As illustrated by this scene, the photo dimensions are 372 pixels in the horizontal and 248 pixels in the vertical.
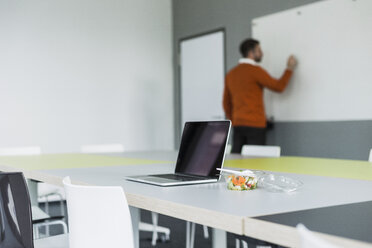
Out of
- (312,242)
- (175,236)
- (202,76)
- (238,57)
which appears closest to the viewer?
(312,242)

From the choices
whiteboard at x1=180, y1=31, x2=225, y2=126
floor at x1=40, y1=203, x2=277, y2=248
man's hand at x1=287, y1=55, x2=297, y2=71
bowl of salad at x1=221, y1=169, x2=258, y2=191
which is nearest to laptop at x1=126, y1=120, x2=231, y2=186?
bowl of salad at x1=221, y1=169, x2=258, y2=191

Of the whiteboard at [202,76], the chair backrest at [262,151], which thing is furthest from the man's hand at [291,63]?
the chair backrest at [262,151]

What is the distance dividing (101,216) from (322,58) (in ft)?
12.8

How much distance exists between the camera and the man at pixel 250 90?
16.3ft

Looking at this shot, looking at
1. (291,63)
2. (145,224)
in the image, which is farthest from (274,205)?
(291,63)

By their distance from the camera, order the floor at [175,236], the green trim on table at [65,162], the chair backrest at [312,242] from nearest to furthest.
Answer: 1. the chair backrest at [312,242]
2. the green trim on table at [65,162]
3. the floor at [175,236]

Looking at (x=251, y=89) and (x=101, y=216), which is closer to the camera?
(x=101, y=216)

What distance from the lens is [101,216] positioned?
4.75 ft

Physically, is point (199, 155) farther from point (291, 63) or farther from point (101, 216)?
point (291, 63)

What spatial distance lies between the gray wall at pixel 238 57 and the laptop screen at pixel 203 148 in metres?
2.90

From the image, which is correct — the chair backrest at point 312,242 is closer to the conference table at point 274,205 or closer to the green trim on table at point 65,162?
the conference table at point 274,205

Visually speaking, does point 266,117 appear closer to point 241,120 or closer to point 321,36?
point 241,120

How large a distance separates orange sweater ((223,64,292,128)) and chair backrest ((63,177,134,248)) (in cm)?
365

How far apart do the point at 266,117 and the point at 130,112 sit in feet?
6.78
